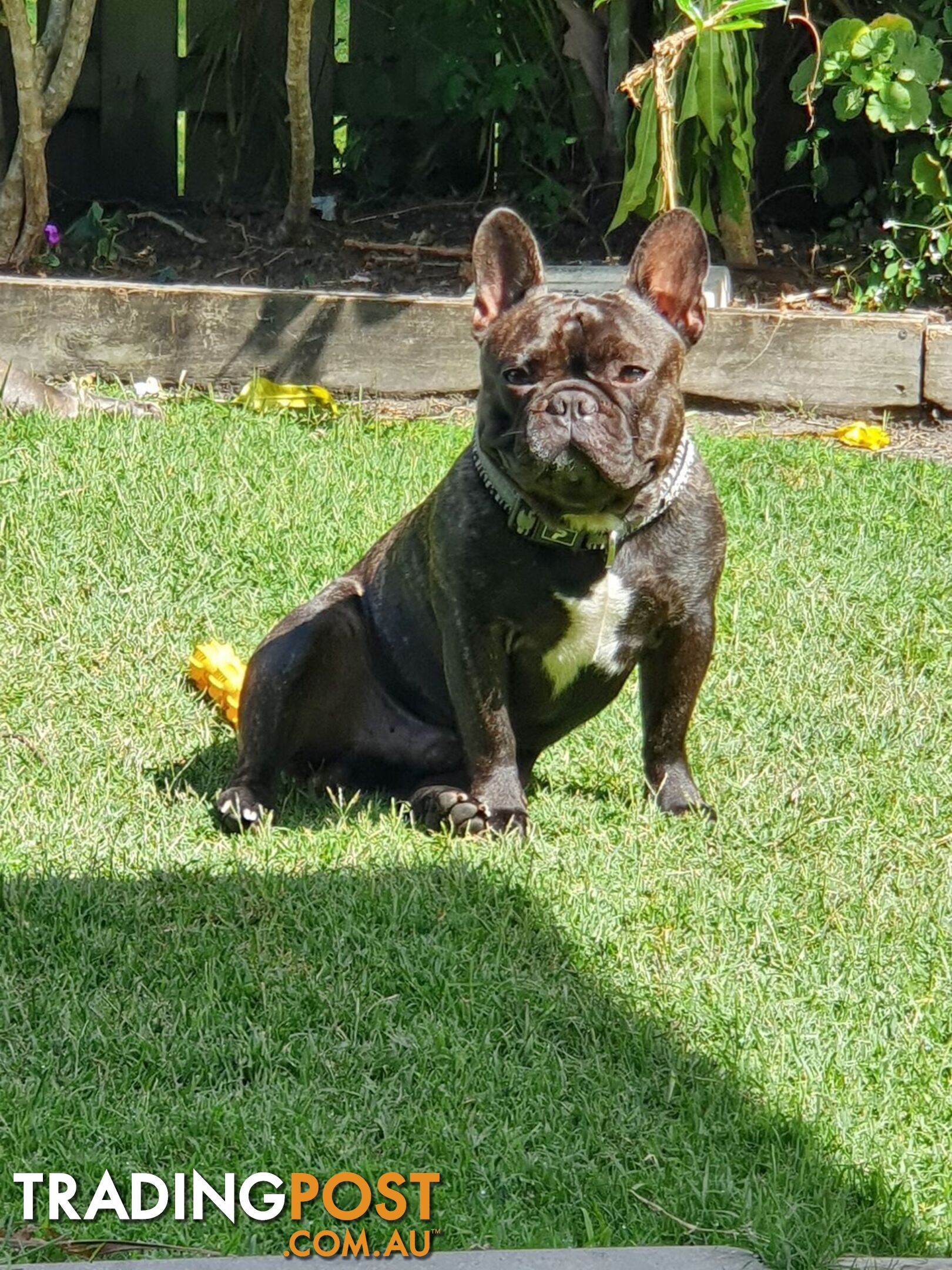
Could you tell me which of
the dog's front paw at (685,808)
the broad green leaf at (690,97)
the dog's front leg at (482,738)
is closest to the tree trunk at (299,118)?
the broad green leaf at (690,97)

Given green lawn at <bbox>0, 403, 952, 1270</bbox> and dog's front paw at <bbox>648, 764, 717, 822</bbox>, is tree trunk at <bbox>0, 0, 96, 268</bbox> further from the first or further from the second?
dog's front paw at <bbox>648, 764, 717, 822</bbox>

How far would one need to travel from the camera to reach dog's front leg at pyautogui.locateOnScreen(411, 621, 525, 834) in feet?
13.4

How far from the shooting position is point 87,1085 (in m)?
3.11

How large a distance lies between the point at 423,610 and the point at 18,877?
3.93 ft

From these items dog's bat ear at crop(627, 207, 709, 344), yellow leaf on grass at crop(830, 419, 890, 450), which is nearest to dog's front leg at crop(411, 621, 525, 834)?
dog's bat ear at crop(627, 207, 709, 344)

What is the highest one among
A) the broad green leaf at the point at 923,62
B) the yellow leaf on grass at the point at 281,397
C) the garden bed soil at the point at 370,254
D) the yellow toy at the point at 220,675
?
the broad green leaf at the point at 923,62

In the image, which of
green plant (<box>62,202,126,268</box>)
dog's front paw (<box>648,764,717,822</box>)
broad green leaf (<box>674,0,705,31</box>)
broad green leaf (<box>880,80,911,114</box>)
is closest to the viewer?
dog's front paw (<box>648,764,717,822</box>)

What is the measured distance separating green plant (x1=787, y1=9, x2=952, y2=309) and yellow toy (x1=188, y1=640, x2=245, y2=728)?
13.3ft

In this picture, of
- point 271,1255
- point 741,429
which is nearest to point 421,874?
point 271,1255

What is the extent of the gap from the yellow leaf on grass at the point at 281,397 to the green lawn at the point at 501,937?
1317 mm

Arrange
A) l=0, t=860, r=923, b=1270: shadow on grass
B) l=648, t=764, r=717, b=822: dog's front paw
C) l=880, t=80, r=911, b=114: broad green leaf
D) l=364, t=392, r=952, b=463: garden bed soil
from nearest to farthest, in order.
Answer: l=0, t=860, r=923, b=1270: shadow on grass
l=648, t=764, r=717, b=822: dog's front paw
l=364, t=392, r=952, b=463: garden bed soil
l=880, t=80, r=911, b=114: broad green leaf

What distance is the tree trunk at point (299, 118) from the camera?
768 centimetres

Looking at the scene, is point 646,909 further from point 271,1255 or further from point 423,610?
point 271,1255

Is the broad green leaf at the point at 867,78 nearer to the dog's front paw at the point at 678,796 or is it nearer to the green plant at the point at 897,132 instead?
the green plant at the point at 897,132
